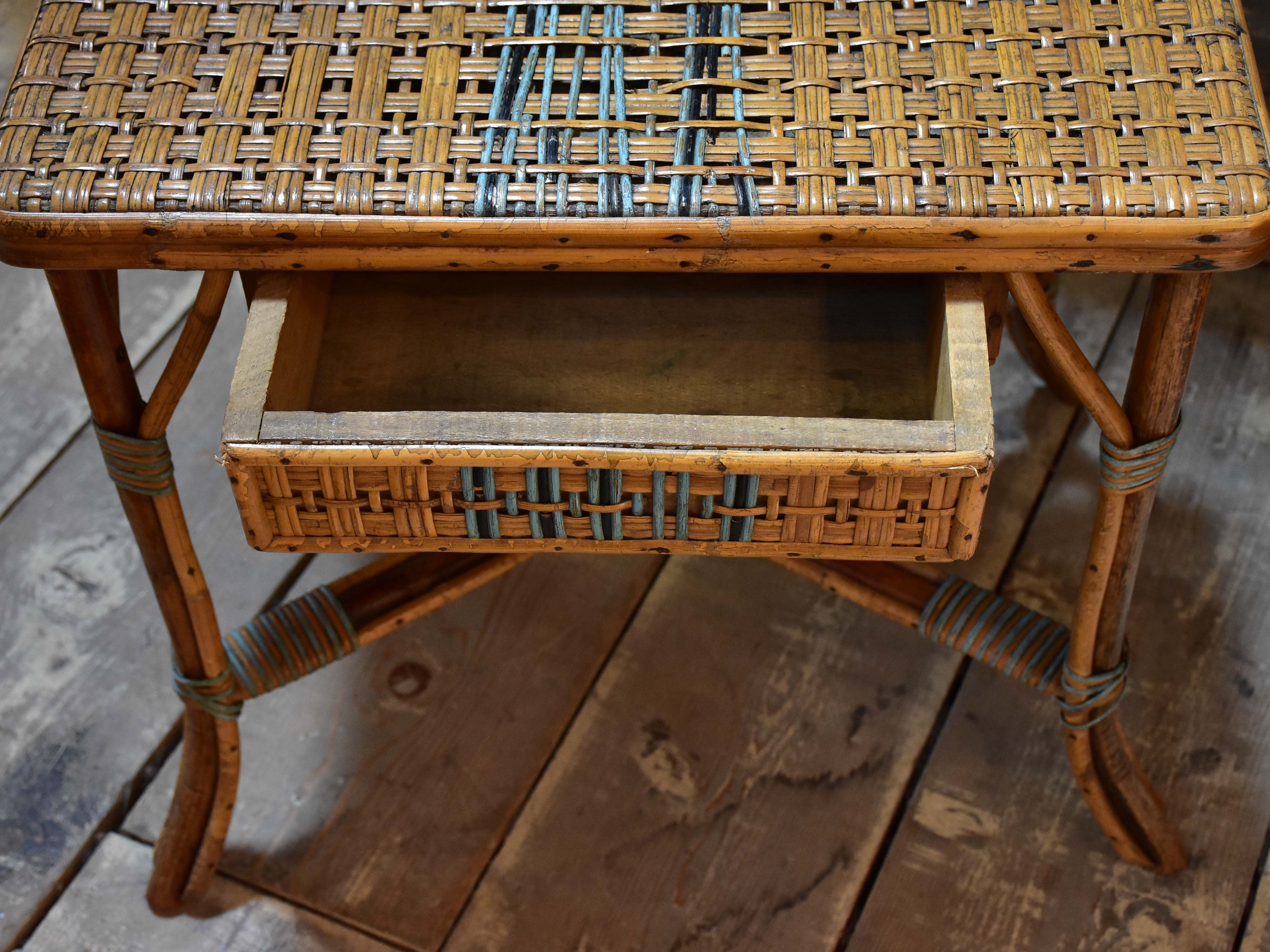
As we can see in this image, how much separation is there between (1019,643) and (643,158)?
16.3 inches

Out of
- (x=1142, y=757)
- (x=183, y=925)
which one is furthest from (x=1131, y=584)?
(x=183, y=925)

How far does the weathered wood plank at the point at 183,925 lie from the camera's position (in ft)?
2.98

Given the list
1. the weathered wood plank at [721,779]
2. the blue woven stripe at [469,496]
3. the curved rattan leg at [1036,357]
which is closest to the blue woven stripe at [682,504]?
the blue woven stripe at [469,496]

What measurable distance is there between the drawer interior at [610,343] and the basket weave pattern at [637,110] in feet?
0.25

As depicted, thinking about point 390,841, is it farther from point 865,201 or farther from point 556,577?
point 865,201

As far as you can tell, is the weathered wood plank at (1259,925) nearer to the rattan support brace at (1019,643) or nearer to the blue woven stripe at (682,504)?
the rattan support brace at (1019,643)

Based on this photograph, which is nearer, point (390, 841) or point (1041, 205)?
point (1041, 205)

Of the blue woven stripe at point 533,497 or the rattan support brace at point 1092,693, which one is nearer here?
the blue woven stripe at point 533,497

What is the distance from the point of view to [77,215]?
63cm

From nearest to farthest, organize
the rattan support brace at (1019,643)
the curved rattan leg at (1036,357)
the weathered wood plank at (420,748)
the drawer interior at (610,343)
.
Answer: the drawer interior at (610,343) → the rattan support brace at (1019,643) → the weathered wood plank at (420,748) → the curved rattan leg at (1036,357)

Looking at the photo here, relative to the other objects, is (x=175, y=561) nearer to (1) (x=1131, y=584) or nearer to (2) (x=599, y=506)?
(2) (x=599, y=506)

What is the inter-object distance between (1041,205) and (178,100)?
17.7 inches

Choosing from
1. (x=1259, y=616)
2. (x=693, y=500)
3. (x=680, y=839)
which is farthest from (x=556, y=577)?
(x=1259, y=616)

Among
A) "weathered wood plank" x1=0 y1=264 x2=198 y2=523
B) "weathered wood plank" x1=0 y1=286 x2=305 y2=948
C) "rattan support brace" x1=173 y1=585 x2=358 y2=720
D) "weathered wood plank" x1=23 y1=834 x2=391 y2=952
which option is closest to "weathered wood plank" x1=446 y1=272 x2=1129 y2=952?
"weathered wood plank" x1=23 y1=834 x2=391 y2=952
